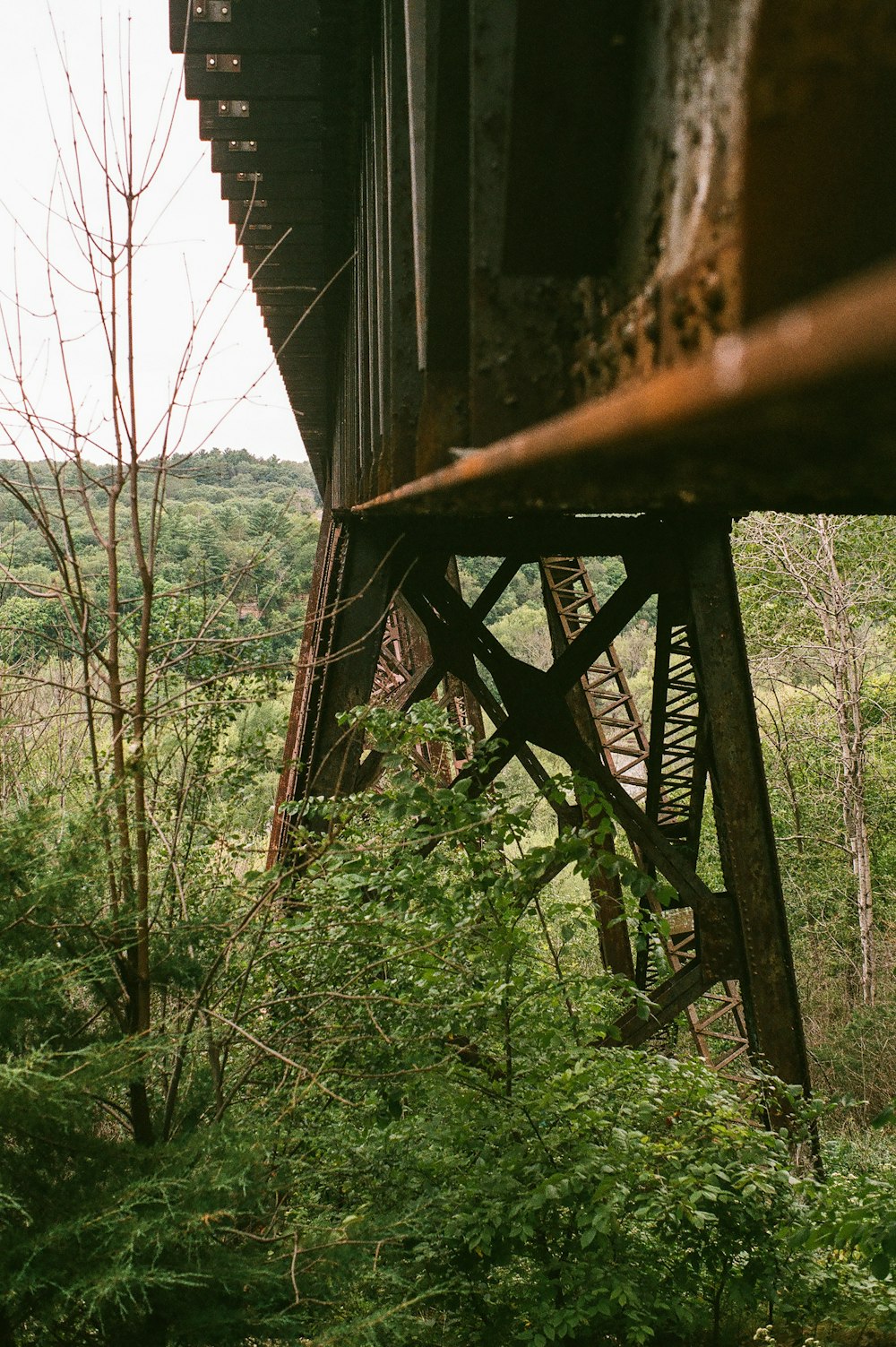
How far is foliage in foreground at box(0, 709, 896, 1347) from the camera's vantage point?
2.95m

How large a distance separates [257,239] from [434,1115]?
420 centimetres

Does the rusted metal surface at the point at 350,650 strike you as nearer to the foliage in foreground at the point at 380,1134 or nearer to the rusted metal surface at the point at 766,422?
the foliage in foreground at the point at 380,1134

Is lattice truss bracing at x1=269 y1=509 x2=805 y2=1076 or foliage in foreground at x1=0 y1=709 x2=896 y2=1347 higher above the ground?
lattice truss bracing at x1=269 y1=509 x2=805 y2=1076

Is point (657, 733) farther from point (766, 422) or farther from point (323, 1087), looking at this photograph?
point (766, 422)

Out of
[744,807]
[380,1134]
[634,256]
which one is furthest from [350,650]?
[634,256]

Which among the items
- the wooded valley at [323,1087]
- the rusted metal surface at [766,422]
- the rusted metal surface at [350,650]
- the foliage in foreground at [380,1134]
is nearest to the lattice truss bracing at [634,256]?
the rusted metal surface at [766,422]

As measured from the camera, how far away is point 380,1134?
3.65 metres

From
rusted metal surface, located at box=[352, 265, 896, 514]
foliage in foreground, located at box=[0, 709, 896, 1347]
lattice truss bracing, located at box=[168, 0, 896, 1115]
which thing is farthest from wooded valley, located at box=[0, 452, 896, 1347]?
rusted metal surface, located at box=[352, 265, 896, 514]

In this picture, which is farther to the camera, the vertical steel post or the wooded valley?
the vertical steel post

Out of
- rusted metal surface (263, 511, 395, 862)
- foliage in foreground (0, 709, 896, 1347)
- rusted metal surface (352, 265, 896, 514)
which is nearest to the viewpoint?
rusted metal surface (352, 265, 896, 514)

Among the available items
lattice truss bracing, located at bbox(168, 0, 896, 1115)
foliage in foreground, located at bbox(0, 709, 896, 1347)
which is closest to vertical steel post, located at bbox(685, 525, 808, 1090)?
foliage in foreground, located at bbox(0, 709, 896, 1347)

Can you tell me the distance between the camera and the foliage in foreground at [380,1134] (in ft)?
9.69

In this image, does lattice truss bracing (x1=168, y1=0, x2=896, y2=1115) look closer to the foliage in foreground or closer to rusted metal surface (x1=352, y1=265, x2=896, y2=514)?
rusted metal surface (x1=352, y1=265, x2=896, y2=514)

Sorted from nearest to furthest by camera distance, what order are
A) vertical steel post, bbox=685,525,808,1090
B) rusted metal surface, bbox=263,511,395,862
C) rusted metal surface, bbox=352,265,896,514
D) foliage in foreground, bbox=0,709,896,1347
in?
rusted metal surface, bbox=352,265,896,514
foliage in foreground, bbox=0,709,896,1347
vertical steel post, bbox=685,525,808,1090
rusted metal surface, bbox=263,511,395,862
